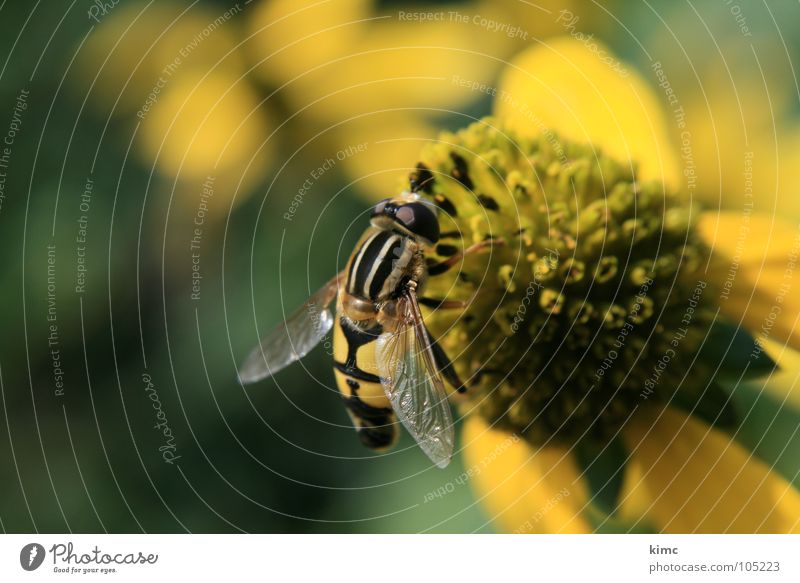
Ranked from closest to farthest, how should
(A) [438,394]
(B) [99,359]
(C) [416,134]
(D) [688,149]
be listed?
(A) [438,394], (D) [688,149], (C) [416,134], (B) [99,359]

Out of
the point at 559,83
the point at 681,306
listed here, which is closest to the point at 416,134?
→ the point at 559,83

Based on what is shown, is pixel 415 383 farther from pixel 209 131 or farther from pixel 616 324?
pixel 209 131

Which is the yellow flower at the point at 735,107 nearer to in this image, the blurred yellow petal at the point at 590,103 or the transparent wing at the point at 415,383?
the blurred yellow petal at the point at 590,103

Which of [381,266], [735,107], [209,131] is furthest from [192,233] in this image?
[735,107]

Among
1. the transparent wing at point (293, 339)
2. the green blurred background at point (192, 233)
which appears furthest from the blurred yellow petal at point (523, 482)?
the transparent wing at point (293, 339)

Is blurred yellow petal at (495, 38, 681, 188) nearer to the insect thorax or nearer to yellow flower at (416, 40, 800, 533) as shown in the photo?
yellow flower at (416, 40, 800, 533)
